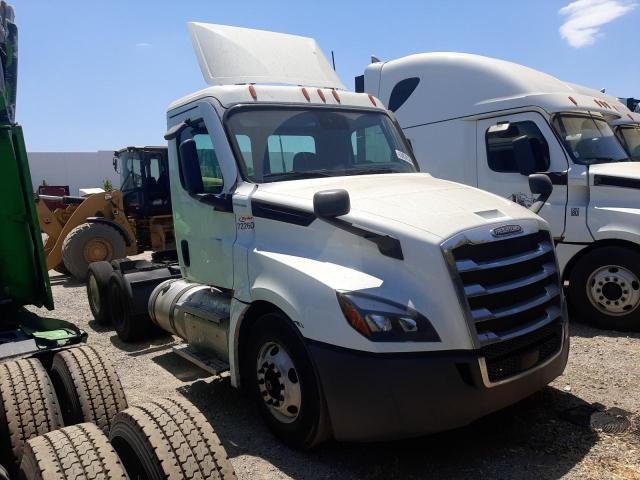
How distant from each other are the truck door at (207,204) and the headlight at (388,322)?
60.1 inches

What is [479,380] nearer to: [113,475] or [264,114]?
[113,475]

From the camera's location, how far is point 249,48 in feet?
17.0

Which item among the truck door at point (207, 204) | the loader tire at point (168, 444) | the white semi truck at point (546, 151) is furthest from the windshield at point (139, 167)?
the loader tire at point (168, 444)

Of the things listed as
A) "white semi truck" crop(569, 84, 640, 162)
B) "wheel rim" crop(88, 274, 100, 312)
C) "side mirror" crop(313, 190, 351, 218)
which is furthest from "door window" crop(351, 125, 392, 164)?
"white semi truck" crop(569, 84, 640, 162)

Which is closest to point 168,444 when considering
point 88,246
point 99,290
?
point 99,290

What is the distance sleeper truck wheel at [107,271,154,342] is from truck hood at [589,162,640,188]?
5.50 meters

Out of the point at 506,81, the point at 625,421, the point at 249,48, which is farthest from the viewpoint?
the point at 506,81

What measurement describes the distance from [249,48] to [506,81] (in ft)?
12.1

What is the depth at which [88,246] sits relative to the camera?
426 inches

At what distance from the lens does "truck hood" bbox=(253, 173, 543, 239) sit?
3.44 m

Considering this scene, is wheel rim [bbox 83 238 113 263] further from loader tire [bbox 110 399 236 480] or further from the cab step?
loader tire [bbox 110 399 236 480]

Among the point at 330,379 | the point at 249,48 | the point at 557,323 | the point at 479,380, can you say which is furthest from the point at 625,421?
the point at 249,48

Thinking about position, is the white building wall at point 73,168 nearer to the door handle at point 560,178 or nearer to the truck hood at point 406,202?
the door handle at point 560,178

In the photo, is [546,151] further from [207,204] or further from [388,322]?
[388,322]
